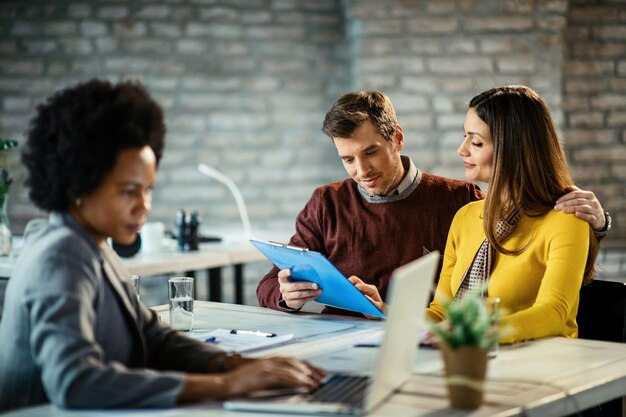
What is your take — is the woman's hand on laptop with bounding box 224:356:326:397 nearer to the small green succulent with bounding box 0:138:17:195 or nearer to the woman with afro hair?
the woman with afro hair

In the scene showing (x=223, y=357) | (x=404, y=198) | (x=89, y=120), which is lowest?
(x=223, y=357)

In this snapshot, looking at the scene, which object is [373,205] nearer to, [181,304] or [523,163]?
[523,163]

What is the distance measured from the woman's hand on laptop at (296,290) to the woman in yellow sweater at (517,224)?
293 millimetres

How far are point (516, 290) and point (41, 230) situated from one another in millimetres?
1145

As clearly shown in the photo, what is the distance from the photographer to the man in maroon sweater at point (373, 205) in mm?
2740

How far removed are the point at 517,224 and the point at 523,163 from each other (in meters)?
0.15

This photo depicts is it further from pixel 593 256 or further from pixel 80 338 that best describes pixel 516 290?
pixel 80 338

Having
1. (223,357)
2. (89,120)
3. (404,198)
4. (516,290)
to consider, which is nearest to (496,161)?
(516,290)

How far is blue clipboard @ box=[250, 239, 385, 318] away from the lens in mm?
2160

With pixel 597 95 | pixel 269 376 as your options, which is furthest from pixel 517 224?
pixel 597 95

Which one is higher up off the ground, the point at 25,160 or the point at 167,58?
the point at 167,58

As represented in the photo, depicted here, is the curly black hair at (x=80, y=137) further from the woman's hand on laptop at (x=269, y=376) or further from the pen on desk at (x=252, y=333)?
the pen on desk at (x=252, y=333)

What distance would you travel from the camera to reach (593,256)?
2264 millimetres

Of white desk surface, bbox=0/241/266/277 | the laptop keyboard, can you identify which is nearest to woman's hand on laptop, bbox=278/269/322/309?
the laptop keyboard
